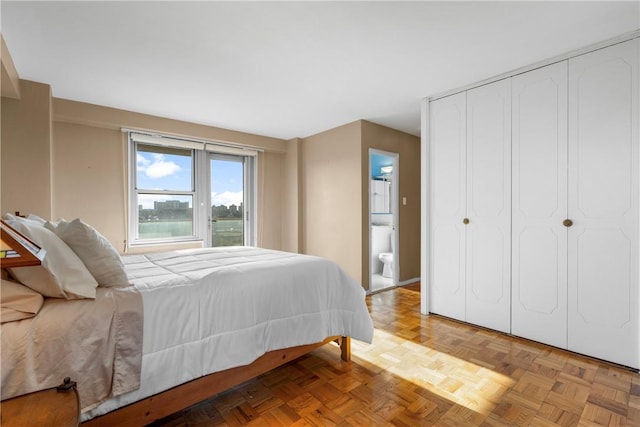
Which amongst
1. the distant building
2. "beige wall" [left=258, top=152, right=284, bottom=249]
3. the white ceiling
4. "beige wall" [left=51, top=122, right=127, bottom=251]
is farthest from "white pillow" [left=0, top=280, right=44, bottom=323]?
"beige wall" [left=258, top=152, right=284, bottom=249]

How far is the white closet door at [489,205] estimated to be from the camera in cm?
279

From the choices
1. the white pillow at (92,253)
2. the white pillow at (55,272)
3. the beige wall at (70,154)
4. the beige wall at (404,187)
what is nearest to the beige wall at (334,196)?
the beige wall at (404,187)

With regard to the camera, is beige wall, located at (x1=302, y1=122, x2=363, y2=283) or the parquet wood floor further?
beige wall, located at (x1=302, y1=122, x2=363, y2=283)

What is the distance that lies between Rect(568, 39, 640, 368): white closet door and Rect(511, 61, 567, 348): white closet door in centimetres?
7

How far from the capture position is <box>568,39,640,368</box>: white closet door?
7.10 feet

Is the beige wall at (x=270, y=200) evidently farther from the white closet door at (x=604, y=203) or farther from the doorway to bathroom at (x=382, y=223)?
the white closet door at (x=604, y=203)

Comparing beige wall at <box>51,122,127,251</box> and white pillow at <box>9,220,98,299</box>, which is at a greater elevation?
beige wall at <box>51,122,127,251</box>

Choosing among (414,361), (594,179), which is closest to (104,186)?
(414,361)

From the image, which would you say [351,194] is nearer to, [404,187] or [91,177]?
[404,187]

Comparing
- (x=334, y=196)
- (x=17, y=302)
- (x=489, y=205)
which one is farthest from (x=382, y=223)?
(x=17, y=302)

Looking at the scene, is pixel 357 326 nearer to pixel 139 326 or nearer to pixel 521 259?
pixel 139 326

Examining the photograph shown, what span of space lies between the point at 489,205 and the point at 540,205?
417mm

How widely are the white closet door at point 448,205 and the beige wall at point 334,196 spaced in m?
1.03

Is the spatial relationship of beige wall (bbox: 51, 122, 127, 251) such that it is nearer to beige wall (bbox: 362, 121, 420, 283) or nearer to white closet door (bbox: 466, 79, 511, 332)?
beige wall (bbox: 362, 121, 420, 283)
